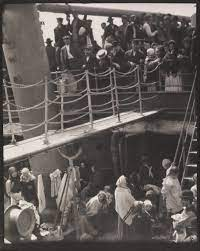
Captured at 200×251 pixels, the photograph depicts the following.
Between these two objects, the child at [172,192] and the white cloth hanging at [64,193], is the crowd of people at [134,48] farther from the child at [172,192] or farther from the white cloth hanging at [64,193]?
the white cloth hanging at [64,193]

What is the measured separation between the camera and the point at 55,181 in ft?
17.7

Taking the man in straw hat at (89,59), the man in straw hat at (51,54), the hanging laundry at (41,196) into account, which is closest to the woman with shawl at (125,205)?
the hanging laundry at (41,196)

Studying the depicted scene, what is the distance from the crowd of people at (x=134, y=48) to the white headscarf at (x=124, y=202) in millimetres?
756

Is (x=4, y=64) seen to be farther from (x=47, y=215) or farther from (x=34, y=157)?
(x=47, y=215)

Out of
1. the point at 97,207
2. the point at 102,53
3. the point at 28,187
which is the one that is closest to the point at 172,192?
the point at 97,207

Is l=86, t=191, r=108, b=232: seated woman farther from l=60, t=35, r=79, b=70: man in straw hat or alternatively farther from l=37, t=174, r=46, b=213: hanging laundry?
l=60, t=35, r=79, b=70: man in straw hat

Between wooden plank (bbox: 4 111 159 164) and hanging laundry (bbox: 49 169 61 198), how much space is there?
0.67 feet

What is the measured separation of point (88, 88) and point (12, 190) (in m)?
0.91

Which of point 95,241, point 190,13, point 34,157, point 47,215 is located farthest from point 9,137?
point 190,13

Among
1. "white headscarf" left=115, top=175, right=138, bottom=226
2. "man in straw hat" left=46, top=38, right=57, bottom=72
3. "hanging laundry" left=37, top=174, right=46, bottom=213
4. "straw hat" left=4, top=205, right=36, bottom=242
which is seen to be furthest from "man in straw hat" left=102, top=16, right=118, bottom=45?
"straw hat" left=4, top=205, right=36, bottom=242

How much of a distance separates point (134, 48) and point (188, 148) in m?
0.81

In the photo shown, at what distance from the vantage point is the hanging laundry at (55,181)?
538cm

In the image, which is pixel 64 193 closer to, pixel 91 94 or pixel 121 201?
pixel 121 201

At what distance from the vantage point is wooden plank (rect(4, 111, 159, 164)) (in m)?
5.28
